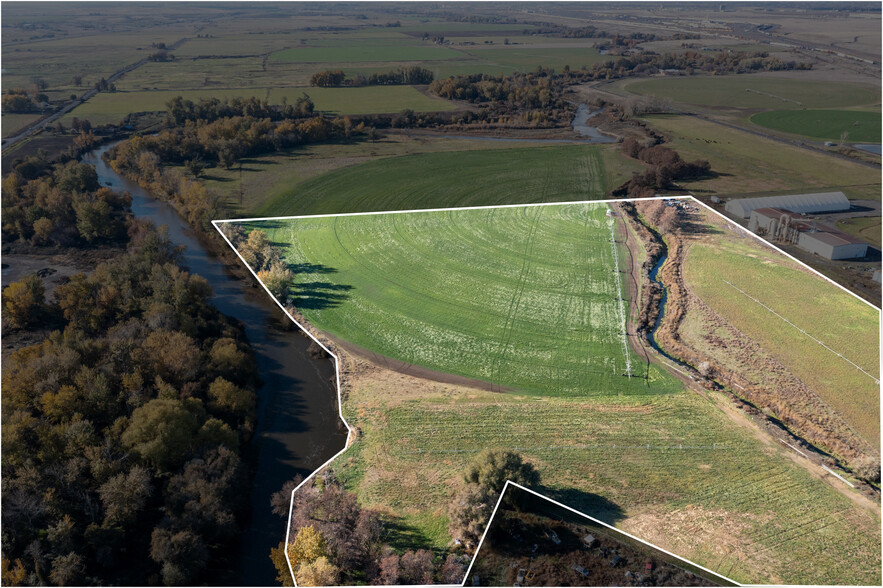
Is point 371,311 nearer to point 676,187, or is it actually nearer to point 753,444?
point 753,444

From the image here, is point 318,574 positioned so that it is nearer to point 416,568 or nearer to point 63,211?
point 416,568

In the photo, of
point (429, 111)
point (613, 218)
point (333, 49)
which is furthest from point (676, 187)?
point (333, 49)

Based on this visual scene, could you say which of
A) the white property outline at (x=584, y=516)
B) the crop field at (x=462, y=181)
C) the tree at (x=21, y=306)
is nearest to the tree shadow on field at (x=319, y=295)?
the crop field at (x=462, y=181)

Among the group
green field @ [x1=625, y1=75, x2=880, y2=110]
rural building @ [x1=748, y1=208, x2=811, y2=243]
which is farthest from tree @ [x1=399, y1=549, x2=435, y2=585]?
green field @ [x1=625, y1=75, x2=880, y2=110]

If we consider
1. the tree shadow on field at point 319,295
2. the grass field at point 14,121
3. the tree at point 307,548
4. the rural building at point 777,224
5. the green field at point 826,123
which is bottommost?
the tree at point 307,548

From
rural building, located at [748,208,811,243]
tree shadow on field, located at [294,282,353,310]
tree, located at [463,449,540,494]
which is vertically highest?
rural building, located at [748,208,811,243]

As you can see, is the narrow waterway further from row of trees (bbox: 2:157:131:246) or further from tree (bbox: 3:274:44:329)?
row of trees (bbox: 2:157:131:246)

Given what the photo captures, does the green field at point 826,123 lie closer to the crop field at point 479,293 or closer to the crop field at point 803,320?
the crop field at point 803,320
